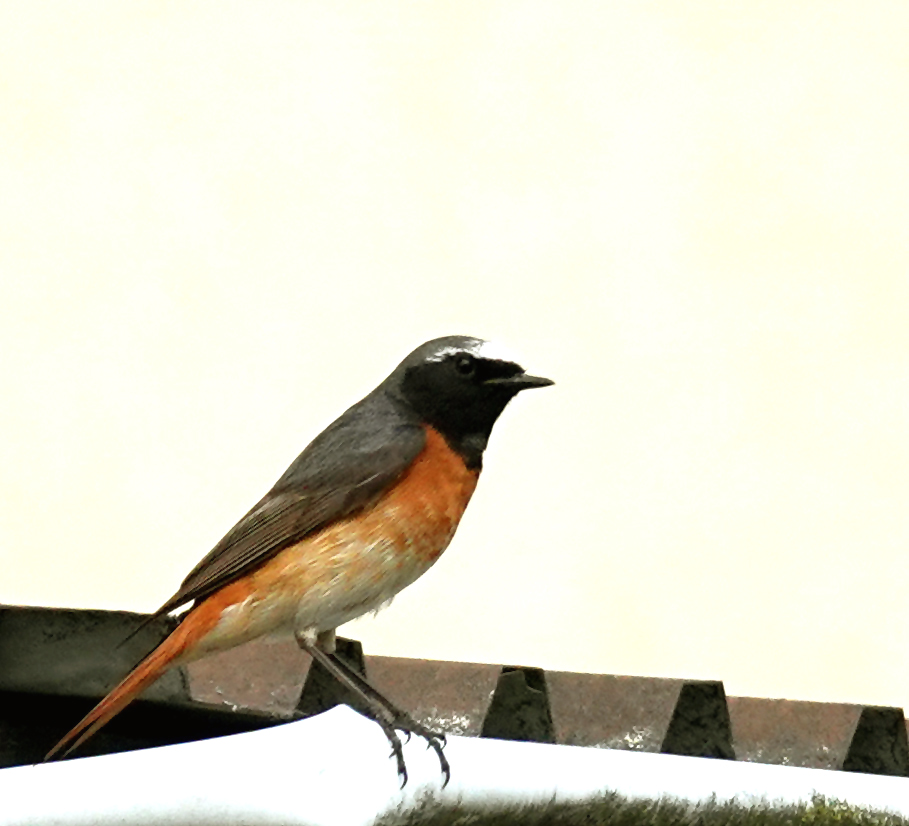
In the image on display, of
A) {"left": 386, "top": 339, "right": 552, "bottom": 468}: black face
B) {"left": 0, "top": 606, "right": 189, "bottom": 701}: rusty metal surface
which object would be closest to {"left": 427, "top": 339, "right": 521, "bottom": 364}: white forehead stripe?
{"left": 386, "top": 339, "right": 552, "bottom": 468}: black face

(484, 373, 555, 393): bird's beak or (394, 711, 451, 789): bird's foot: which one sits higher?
(484, 373, 555, 393): bird's beak

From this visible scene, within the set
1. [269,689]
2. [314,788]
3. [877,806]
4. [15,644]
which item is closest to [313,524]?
[269,689]

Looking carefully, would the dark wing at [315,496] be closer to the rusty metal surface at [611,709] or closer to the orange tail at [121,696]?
the orange tail at [121,696]

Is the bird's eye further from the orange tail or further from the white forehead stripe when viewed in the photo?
the orange tail

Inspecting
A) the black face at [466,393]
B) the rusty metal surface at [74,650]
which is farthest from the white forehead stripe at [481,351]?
the rusty metal surface at [74,650]

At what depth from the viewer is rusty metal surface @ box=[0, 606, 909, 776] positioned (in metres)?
3.87

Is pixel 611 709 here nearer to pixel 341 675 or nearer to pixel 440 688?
pixel 440 688

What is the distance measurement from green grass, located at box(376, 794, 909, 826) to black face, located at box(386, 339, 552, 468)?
5.07 feet

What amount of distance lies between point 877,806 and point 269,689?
4.47ft

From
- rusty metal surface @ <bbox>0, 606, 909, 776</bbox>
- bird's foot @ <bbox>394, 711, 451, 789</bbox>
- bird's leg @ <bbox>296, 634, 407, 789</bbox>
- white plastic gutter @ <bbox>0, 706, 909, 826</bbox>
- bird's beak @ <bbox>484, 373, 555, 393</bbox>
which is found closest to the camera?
white plastic gutter @ <bbox>0, 706, 909, 826</bbox>

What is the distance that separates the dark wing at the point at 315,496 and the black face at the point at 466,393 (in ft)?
0.29

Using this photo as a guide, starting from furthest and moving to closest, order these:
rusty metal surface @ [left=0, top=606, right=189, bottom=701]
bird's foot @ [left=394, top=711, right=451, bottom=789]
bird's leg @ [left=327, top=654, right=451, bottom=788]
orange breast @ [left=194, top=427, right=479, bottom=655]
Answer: orange breast @ [left=194, top=427, right=479, bottom=655] < rusty metal surface @ [left=0, top=606, right=189, bottom=701] < bird's leg @ [left=327, top=654, right=451, bottom=788] < bird's foot @ [left=394, top=711, right=451, bottom=789]

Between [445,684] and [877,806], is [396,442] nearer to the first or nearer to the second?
[445,684]

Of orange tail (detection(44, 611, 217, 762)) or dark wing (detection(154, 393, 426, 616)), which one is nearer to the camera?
orange tail (detection(44, 611, 217, 762))
